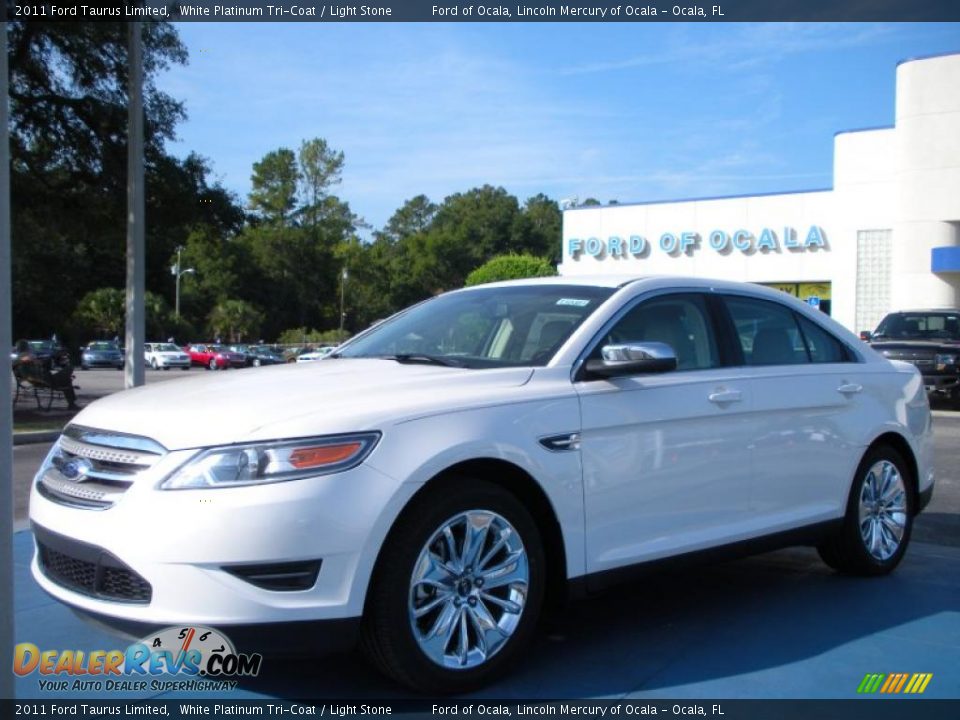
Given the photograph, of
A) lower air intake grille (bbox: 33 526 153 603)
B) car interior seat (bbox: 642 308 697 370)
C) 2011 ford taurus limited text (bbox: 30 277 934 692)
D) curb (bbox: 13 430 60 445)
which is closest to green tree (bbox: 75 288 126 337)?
curb (bbox: 13 430 60 445)

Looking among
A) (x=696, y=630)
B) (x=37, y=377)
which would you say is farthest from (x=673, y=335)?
(x=37, y=377)

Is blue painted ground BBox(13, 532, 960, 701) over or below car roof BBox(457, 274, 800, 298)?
below

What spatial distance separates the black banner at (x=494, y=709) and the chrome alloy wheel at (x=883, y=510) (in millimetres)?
1838

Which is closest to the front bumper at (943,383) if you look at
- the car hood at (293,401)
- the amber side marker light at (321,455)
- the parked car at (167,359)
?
the car hood at (293,401)

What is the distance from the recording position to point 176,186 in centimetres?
1833

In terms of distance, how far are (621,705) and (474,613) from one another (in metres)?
0.65

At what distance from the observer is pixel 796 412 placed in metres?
5.10

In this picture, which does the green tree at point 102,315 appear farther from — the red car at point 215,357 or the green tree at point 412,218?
the green tree at point 412,218

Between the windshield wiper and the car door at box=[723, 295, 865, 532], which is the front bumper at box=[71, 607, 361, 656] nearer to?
the windshield wiper

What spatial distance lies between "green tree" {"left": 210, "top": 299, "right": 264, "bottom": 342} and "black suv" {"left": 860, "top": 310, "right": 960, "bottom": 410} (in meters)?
60.1

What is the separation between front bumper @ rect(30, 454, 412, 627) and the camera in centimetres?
330

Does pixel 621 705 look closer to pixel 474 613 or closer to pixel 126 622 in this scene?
pixel 474 613

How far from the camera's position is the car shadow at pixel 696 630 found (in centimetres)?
394

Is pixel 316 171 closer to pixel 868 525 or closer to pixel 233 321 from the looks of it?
pixel 233 321
